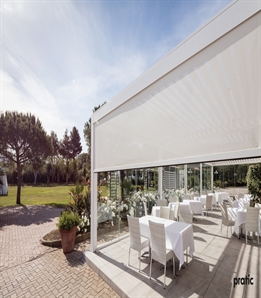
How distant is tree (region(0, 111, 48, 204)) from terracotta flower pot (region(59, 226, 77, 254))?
32.6 feet

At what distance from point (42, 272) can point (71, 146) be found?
31.1 metres

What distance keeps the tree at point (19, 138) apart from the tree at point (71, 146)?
63.4ft

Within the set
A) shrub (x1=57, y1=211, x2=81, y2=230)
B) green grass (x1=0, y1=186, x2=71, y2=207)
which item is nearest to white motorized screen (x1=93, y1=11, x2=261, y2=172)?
shrub (x1=57, y1=211, x2=81, y2=230)

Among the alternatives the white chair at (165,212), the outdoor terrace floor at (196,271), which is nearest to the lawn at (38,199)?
the white chair at (165,212)

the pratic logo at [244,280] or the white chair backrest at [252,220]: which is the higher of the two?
the white chair backrest at [252,220]

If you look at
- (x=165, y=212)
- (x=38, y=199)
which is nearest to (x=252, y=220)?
(x=165, y=212)

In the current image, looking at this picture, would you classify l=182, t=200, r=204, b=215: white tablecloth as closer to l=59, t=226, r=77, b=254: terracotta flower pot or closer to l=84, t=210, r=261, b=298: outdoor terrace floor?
l=84, t=210, r=261, b=298: outdoor terrace floor

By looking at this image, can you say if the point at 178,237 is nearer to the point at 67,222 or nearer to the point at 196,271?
the point at 196,271

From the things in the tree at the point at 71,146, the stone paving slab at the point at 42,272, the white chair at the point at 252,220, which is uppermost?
the tree at the point at 71,146

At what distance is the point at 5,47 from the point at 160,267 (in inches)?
265

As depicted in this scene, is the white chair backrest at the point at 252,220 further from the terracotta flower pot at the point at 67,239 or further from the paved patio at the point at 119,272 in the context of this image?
the terracotta flower pot at the point at 67,239

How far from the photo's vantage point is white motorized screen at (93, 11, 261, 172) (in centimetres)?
186

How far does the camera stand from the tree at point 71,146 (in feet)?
105

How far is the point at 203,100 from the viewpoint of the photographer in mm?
2221
